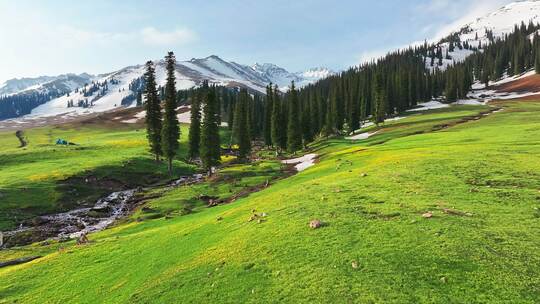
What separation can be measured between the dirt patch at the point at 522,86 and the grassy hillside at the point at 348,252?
158 m

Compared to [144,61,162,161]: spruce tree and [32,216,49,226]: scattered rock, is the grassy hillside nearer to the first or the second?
[32,216,49,226]: scattered rock

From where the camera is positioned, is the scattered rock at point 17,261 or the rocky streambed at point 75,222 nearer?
the scattered rock at point 17,261

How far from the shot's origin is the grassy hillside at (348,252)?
1318cm

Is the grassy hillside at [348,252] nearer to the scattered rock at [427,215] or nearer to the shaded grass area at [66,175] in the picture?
the scattered rock at [427,215]

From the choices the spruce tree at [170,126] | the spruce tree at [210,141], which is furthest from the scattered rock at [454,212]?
the spruce tree at [170,126]

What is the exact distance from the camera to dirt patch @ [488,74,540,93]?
160100 mm

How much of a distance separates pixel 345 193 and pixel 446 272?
514 inches

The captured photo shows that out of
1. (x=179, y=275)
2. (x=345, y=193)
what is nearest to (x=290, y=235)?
(x=179, y=275)

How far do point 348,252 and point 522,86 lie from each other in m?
191

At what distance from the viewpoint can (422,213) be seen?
19375mm

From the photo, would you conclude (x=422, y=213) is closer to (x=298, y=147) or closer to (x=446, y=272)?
(x=446, y=272)

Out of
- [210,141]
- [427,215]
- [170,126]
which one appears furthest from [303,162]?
[427,215]

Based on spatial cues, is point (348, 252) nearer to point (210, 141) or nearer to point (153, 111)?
point (210, 141)

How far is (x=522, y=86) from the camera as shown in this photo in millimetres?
169250
